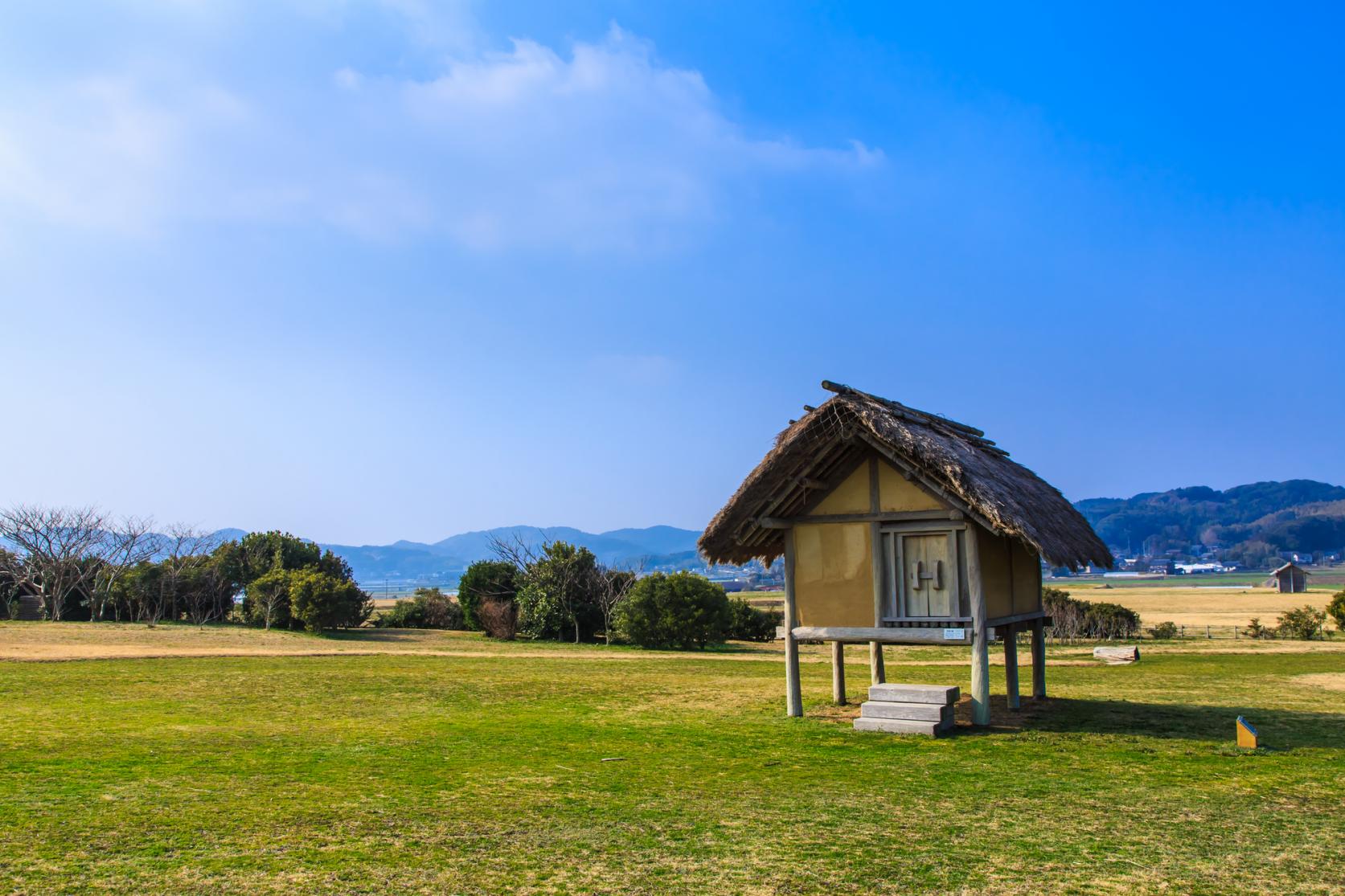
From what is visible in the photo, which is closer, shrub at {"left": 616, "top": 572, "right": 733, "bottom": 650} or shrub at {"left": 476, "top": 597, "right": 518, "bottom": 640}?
shrub at {"left": 616, "top": 572, "right": 733, "bottom": 650}

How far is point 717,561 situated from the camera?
17.5m

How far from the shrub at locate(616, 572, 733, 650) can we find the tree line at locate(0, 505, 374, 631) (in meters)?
12.5

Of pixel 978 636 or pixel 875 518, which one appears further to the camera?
pixel 875 518

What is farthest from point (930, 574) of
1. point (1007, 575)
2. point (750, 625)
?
point (750, 625)

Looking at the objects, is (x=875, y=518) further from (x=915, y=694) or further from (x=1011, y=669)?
(x=1011, y=669)

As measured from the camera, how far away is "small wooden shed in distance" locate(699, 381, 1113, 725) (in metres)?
14.5

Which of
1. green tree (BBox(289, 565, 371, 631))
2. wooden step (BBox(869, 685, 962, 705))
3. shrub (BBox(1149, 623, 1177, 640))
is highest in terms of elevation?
green tree (BBox(289, 565, 371, 631))

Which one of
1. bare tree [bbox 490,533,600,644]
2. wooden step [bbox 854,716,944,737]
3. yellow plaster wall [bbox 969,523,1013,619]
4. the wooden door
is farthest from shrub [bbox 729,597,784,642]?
wooden step [bbox 854,716,944,737]

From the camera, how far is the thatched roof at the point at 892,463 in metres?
14.3

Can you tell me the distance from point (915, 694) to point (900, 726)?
0.59 m

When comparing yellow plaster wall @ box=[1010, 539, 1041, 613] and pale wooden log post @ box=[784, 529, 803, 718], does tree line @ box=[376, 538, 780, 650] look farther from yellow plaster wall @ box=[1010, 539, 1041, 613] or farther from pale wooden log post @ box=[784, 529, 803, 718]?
pale wooden log post @ box=[784, 529, 803, 718]

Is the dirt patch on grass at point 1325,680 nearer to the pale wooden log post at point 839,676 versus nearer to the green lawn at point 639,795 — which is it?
the green lawn at point 639,795

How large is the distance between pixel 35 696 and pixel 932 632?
15.3 metres

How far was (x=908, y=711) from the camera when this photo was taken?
14297mm
